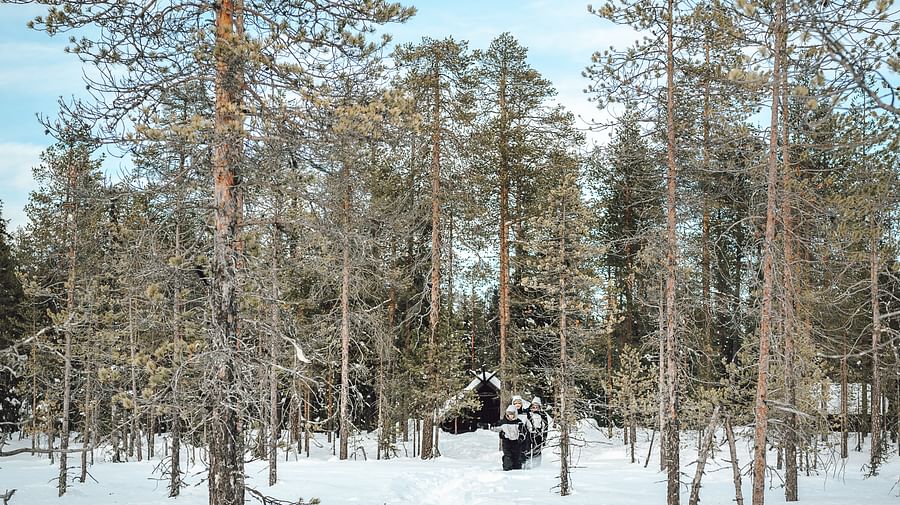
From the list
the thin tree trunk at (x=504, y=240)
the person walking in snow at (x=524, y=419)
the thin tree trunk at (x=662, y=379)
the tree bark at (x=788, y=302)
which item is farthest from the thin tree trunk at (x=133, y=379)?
the thin tree trunk at (x=504, y=240)

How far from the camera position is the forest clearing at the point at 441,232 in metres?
7.30

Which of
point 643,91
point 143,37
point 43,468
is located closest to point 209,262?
point 143,37

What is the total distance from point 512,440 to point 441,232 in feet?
23.0

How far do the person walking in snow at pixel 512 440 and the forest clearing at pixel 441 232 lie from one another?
154 millimetres

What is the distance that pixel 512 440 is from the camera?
817 inches

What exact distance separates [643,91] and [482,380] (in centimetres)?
2088

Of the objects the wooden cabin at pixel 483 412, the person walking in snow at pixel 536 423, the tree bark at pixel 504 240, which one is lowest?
the wooden cabin at pixel 483 412

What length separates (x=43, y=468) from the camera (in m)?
24.1

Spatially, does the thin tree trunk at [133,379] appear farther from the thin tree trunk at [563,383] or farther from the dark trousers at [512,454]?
the dark trousers at [512,454]

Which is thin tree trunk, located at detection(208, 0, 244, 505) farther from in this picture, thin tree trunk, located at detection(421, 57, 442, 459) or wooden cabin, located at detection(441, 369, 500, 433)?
wooden cabin, located at detection(441, 369, 500, 433)

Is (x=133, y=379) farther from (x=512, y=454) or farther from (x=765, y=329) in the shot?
(x=765, y=329)

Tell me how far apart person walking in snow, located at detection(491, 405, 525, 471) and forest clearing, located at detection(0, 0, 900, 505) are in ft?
0.50

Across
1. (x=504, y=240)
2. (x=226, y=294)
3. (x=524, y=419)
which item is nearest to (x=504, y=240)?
(x=504, y=240)

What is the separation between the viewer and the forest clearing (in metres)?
7.30
